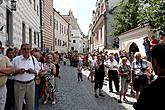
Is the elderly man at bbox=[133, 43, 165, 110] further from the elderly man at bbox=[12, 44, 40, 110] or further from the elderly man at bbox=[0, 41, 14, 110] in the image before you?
the elderly man at bbox=[12, 44, 40, 110]

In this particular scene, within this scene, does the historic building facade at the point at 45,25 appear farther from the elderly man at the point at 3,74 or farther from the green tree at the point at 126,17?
the elderly man at the point at 3,74

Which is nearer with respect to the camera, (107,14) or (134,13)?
(134,13)

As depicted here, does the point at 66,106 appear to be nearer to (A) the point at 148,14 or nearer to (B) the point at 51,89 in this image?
(B) the point at 51,89

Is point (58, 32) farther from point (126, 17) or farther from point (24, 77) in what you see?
point (24, 77)

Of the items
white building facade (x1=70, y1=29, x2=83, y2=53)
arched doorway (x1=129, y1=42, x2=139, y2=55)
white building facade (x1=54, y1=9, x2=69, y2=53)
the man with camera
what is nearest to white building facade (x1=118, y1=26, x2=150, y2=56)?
arched doorway (x1=129, y1=42, x2=139, y2=55)

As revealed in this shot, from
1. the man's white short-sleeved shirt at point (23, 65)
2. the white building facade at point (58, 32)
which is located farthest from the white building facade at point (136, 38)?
the white building facade at point (58, 32)

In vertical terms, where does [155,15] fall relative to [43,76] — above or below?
above

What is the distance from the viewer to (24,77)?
273 inches

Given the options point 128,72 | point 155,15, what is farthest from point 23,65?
point 155,15

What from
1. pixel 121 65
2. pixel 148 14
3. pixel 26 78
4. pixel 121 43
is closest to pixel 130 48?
pixel 121 43

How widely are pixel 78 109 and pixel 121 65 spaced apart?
256 cm

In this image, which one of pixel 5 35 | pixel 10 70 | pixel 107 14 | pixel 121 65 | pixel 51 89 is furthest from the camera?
pixel 107 14

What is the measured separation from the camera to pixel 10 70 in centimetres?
622

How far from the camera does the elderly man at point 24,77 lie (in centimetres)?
692
